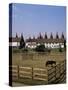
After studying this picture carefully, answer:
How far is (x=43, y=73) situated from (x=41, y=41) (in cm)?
28

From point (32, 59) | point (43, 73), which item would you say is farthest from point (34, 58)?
point (43, 73)

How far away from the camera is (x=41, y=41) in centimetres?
209

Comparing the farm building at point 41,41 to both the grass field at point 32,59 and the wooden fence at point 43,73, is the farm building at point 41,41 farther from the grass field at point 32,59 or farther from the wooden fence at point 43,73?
the wooden fence at point 43,73

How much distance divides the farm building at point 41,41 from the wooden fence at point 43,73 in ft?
0.58

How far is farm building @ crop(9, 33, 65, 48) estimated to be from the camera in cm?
201

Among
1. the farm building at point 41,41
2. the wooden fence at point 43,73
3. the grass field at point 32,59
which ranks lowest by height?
the wooden fence at point 43,73

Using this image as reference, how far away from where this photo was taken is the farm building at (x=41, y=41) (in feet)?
6.58

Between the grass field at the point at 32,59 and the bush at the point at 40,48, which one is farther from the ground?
the bush at the point at 40,48

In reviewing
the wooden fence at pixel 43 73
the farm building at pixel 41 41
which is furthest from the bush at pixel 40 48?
the wooden fence at pixel 43 73

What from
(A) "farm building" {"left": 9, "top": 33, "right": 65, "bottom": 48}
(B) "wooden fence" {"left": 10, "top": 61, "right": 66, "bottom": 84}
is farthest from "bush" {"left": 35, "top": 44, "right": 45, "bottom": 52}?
(B) "wooden fence" {"left": 10, "top": 61, "right": 66, "bottom": 84}

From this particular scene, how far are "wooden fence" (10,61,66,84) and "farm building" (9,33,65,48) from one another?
176 millimetres

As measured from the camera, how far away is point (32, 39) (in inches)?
80.8

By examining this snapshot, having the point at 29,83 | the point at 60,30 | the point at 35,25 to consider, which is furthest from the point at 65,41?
the point at 29,83

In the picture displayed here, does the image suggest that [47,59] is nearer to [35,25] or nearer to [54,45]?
[54,45]
